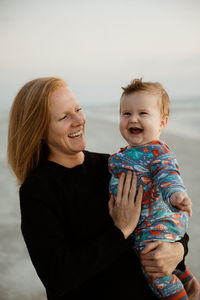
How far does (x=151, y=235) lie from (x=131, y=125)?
609 mm

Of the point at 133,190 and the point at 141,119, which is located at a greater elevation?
the point at 141,119

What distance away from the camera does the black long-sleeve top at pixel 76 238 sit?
138cm

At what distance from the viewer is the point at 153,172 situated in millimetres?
1625

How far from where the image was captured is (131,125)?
1809 mm

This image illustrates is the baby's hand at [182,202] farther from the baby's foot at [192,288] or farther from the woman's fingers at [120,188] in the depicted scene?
the baby's foot at [192,288]

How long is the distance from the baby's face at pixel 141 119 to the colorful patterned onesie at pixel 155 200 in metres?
0.07

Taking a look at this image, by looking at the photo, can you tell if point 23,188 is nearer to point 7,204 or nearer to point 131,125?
point 131,125

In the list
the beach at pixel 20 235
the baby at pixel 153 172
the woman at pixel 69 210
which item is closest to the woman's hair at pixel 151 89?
the baby at pixel 153 172

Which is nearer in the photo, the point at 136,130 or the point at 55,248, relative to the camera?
the point at 55,248

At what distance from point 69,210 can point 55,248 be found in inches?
9.3

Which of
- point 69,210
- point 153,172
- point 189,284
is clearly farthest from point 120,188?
point 189,284

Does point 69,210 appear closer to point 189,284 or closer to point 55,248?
point 55,248

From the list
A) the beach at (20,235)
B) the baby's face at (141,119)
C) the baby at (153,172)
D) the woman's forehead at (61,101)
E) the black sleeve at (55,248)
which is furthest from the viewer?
the beach at (20,235)

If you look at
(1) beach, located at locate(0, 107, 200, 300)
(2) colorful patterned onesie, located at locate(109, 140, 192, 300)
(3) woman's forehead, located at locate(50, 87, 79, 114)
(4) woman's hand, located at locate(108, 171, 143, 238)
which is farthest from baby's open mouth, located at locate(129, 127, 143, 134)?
(1) beach, located at locate(0, 107, 200, 300)
